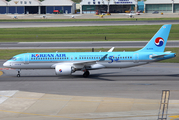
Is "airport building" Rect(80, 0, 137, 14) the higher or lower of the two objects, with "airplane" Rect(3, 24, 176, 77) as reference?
higher

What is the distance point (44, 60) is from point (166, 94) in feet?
58.1

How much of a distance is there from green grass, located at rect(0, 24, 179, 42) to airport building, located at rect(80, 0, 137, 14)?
80.8 m

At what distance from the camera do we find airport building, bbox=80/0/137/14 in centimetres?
18262

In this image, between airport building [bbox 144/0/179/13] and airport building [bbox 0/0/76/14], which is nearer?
airport building [bbox 144/0/179/13]

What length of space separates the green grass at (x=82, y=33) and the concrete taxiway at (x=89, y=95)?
40059mm

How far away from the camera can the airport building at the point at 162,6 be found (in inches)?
6890

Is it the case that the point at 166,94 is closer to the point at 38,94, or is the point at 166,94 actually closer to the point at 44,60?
the point at 38,94

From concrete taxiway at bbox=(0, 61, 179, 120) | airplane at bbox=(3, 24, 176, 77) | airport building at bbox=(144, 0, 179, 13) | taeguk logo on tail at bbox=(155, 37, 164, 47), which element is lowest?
concrete taxiway at bbox=(0, 61, 179, 120)

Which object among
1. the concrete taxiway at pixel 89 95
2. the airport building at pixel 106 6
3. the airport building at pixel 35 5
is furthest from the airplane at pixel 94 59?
the airport building at pixel 35 5

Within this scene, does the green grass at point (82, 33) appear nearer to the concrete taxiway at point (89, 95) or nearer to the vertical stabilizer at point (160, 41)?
the concrete taxiway at point (89, 95)

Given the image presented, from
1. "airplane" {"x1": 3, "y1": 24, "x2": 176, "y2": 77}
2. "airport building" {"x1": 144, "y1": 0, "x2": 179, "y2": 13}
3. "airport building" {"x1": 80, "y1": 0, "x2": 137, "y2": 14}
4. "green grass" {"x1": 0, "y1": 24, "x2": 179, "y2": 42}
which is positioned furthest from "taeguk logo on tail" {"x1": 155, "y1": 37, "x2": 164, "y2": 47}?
"airport building" {"x1": 80, "y1": 0, "x2": 137, "y2": 14}

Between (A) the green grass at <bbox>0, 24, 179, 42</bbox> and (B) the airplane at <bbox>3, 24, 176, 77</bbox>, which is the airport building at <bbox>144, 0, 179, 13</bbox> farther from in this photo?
(B) the airplane at <bbox>3, 24, 176, 77</bbox>

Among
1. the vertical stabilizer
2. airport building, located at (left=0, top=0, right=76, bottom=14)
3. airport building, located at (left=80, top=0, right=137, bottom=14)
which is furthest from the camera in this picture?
airport building, located at (left=0, top=0, right=76, bottom=14)

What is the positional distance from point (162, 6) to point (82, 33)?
102 metres
